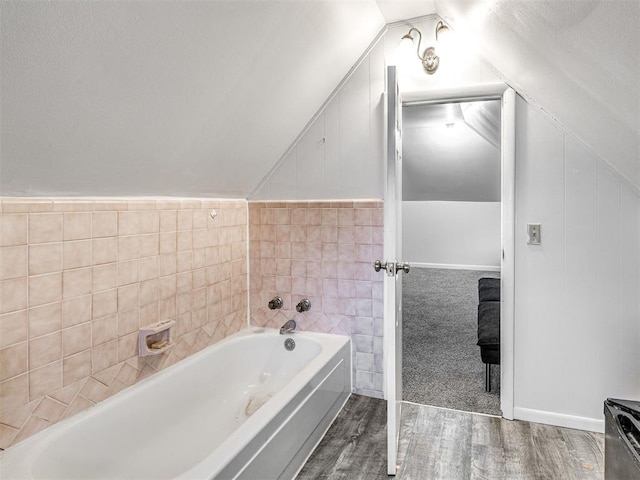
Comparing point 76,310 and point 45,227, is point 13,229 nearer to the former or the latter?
point 45,227

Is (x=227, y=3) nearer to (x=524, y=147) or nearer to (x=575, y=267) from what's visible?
(x=524, y=147)

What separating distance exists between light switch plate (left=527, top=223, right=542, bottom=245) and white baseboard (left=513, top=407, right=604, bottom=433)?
0.97 meters

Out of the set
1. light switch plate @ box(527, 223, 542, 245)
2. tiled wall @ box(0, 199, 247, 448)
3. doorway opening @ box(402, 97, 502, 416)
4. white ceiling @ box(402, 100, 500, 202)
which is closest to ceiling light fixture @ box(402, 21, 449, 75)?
doorway opening @ box(402, 97, 502, 416)

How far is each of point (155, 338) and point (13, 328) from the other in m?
0.72

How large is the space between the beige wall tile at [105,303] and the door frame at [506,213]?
2042 mm

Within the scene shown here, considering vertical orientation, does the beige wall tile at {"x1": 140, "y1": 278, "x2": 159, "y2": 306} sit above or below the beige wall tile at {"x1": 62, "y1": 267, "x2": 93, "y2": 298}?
below

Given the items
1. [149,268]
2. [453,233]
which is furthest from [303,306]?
[453,233]

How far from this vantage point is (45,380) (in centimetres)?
162

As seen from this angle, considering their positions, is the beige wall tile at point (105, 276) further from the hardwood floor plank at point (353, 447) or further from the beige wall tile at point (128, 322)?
the hardwood floor plank at point (353, 447)

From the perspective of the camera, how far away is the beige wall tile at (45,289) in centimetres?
157

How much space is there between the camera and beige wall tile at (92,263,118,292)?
1.83m

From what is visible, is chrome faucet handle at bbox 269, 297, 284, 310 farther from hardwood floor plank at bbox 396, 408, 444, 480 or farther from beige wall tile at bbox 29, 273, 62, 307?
beige wall tile at bbox 29, 273, 62, 307

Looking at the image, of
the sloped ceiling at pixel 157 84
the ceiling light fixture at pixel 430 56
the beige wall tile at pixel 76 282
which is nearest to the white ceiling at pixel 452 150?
the ceiling light fixture at pixel 430 56

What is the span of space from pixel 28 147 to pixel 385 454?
2031 millimetres
